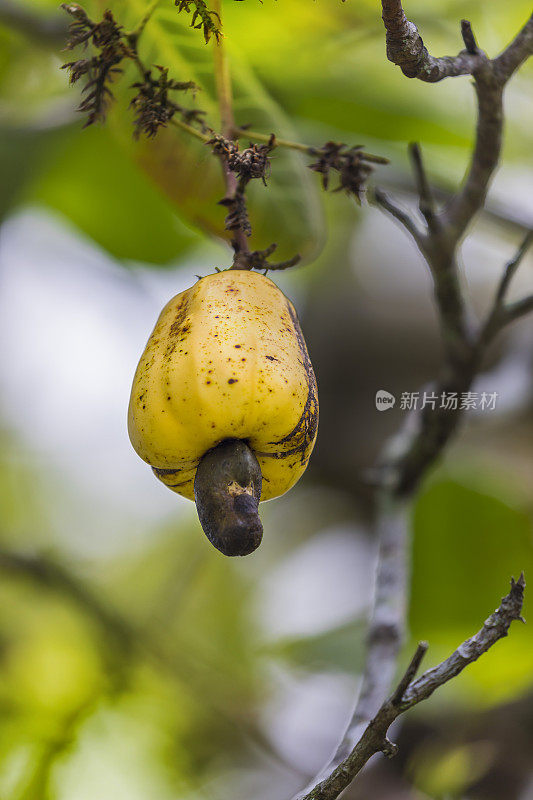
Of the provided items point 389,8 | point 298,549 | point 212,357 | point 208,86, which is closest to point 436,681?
point 212,357

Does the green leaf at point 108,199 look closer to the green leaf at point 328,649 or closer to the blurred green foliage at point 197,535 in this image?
the blurred green foliage at point 197,535

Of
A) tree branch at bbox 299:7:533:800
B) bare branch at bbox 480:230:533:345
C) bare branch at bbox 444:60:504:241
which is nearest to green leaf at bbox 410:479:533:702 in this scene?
tree branch at bbox 299:7:533:800

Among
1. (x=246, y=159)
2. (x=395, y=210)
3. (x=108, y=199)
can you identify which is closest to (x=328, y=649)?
(x=108, y=199)

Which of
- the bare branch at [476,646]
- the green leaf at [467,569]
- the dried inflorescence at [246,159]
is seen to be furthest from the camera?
the green leaf at [467,569]

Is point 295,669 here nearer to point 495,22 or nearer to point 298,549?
point 298,549

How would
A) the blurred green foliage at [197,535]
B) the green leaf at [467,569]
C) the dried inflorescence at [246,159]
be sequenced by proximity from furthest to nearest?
the green leaf at [467,569], the blurred green foliage at [197,535], the dried inflorescence at [246,159]

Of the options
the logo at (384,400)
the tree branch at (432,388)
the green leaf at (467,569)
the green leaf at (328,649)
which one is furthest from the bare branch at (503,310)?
the green leaf at (328,649)
